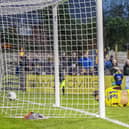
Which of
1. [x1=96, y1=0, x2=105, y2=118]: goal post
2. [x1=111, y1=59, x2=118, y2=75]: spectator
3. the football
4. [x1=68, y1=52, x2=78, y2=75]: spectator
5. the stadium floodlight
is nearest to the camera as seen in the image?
[x1=96, y1=0, x2=105, y2=118]: goal post

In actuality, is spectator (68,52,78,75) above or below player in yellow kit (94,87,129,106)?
above

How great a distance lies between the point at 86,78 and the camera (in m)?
11.5

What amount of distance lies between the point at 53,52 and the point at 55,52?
1.02m

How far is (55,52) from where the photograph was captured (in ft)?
29.9

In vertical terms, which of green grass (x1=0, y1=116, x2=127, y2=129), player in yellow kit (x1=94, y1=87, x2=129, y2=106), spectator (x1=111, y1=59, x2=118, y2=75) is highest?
spectator (x1=111, y1=59, x2=118, y2=75)

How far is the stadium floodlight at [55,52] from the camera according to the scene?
26.2 ft

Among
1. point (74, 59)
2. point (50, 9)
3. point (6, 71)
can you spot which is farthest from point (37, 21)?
point (74, 59)

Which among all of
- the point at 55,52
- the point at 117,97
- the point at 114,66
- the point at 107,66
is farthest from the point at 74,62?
the point at 114,66

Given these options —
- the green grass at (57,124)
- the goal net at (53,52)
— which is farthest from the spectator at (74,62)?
the green grass at (57,124)

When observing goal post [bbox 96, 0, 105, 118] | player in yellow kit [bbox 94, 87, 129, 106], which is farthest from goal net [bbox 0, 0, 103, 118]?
goal post [bbox 96, 0, 105, 118]

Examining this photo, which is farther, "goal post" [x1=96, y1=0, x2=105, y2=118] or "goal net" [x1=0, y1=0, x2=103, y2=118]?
"goal net" [x1=0, y1=0, x2=103, y2=118]

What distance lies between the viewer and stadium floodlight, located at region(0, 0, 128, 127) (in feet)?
26.2

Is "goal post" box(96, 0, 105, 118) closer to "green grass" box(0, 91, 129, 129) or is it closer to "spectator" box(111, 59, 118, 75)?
"green grass" box(0, 91, 129, 129)

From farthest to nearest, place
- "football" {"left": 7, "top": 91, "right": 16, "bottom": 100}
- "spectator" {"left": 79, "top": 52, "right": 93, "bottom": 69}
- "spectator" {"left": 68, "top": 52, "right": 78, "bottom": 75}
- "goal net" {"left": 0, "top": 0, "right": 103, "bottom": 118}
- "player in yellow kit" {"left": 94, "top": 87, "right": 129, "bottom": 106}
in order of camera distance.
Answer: "spectator" {"left": 68, "top": 52, "right": 78, "bottom": 75}
"spectator" {"left": 79, "top": 52, "right": 93, "bottom": 69}
"football" {"left": 7, "top": 91, "right": 16, "bottom": 100}
"player in yellow kit" {"left": 94, "top": 87, "right": 129, "bottom": 106}
"goal net" {"left": 0, "top": 0, "right": 103, "bottom": 118}
